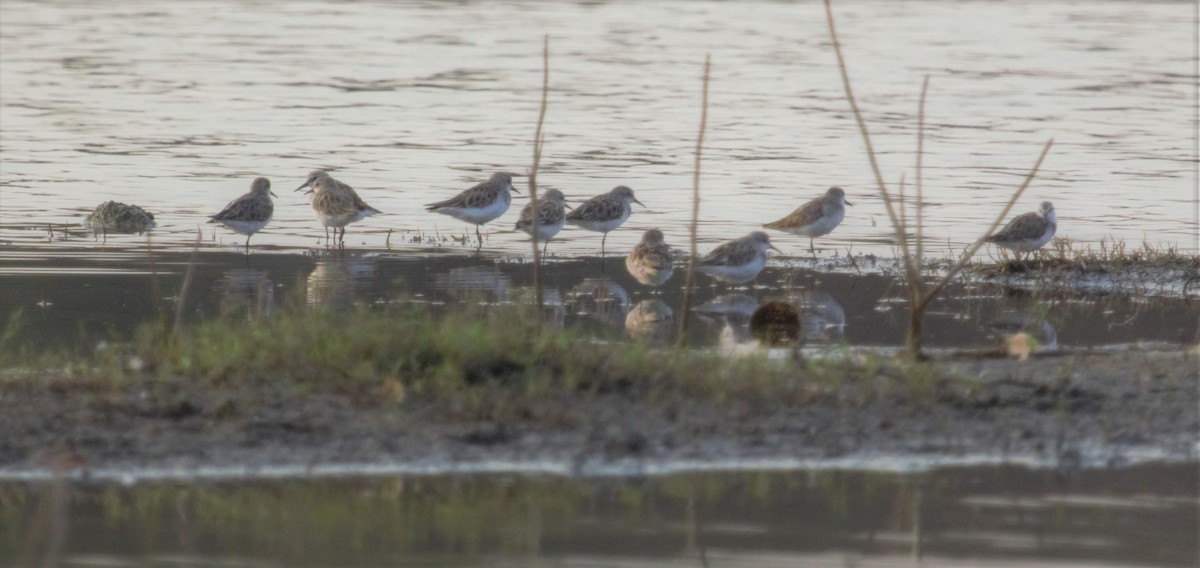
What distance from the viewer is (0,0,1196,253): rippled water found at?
2117cm

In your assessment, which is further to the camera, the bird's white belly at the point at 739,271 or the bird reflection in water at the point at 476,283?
the bird's white belly at the point at 739,271

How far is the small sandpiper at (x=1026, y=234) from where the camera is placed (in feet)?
54.1

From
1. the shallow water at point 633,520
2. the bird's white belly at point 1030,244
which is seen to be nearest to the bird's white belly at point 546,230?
the bird's white belly at point 1030,244

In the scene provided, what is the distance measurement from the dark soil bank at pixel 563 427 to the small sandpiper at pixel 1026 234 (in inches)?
264

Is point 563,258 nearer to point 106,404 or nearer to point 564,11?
point 106,404

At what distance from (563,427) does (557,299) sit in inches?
231

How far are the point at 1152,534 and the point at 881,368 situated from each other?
254 cm

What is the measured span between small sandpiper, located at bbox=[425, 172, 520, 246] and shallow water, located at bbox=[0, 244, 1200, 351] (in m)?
1.02

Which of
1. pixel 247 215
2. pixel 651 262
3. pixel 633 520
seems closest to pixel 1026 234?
pixel 651 262

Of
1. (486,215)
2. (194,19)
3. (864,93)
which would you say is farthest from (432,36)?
(486,215)

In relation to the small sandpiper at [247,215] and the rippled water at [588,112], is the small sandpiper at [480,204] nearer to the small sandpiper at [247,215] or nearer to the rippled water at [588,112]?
the rippled water at [588,112]

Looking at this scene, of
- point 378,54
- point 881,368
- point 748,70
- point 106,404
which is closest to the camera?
point 106,404

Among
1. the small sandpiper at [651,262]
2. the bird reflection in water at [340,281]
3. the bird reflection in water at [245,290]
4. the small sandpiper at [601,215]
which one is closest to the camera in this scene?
the bird reflection in water at [245,290]

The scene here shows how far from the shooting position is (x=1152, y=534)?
786cm
